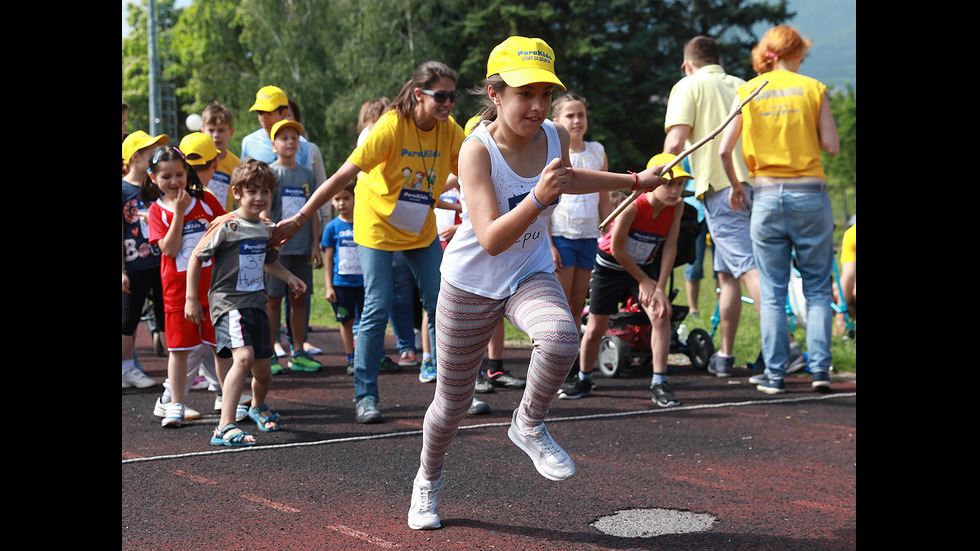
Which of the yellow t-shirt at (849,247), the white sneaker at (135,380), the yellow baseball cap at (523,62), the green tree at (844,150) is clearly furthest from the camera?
the green tree at (844,150)

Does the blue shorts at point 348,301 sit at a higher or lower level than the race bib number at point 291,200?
lower

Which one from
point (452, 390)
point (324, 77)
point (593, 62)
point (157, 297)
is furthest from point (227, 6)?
point (452, 390)

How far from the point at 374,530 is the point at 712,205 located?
467cm

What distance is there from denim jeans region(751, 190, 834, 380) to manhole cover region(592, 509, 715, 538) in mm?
3140

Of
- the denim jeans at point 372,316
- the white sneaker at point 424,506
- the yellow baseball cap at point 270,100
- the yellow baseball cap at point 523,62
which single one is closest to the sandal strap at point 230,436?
the denim jeans at point 372,316

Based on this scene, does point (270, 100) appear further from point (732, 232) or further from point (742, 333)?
point (742, 333)

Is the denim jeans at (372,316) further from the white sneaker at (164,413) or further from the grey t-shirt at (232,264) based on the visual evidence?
the white sneaker at (164,413)

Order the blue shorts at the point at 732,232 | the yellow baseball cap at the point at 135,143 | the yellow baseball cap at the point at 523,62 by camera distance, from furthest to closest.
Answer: the blue shorts at the point at 732,232 < the yellow baseball cap at the point at 135,143 < the yellow baseball cap at the point at 523,62

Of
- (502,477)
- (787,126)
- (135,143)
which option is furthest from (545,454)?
(135,143)

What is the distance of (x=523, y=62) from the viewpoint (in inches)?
139

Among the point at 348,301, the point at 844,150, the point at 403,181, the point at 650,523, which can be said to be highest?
the point at 844,150

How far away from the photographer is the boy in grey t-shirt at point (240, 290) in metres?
5.54

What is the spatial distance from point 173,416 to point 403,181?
207cm

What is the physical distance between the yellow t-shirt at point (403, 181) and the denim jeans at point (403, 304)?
144 centimetres
